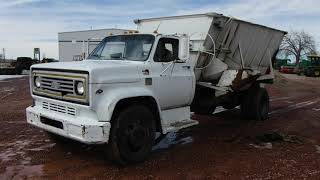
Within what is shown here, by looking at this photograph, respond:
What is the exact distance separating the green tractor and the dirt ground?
124 ft

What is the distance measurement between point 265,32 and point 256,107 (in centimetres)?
206

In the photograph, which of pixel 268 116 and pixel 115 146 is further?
pixel 268 116

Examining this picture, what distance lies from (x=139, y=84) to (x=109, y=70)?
2.27 feet

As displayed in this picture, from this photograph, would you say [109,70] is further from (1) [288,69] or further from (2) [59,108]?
(1) [288,69]

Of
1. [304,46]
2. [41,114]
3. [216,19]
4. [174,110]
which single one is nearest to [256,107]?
[216,19]

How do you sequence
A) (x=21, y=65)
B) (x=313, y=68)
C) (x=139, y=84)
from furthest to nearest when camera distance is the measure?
(x=313, y=68), (x=21, y=65), (x=139, y=84)

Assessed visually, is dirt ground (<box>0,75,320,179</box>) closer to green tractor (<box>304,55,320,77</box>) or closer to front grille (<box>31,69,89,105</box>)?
front grille (<box>31,69,89,105</box>)

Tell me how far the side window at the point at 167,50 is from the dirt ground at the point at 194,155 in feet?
5.56

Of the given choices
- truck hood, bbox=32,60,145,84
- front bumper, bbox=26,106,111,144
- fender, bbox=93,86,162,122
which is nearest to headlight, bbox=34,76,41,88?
truck hood, bbox=32,60,145,84

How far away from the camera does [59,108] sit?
7.09 metres

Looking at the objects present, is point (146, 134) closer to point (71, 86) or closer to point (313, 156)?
point (71, 86)

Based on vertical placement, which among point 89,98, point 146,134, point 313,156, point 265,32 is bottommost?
point 313,156

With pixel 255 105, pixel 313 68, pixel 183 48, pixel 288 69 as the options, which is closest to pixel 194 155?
pixel 183 48

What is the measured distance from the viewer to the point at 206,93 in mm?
9992
